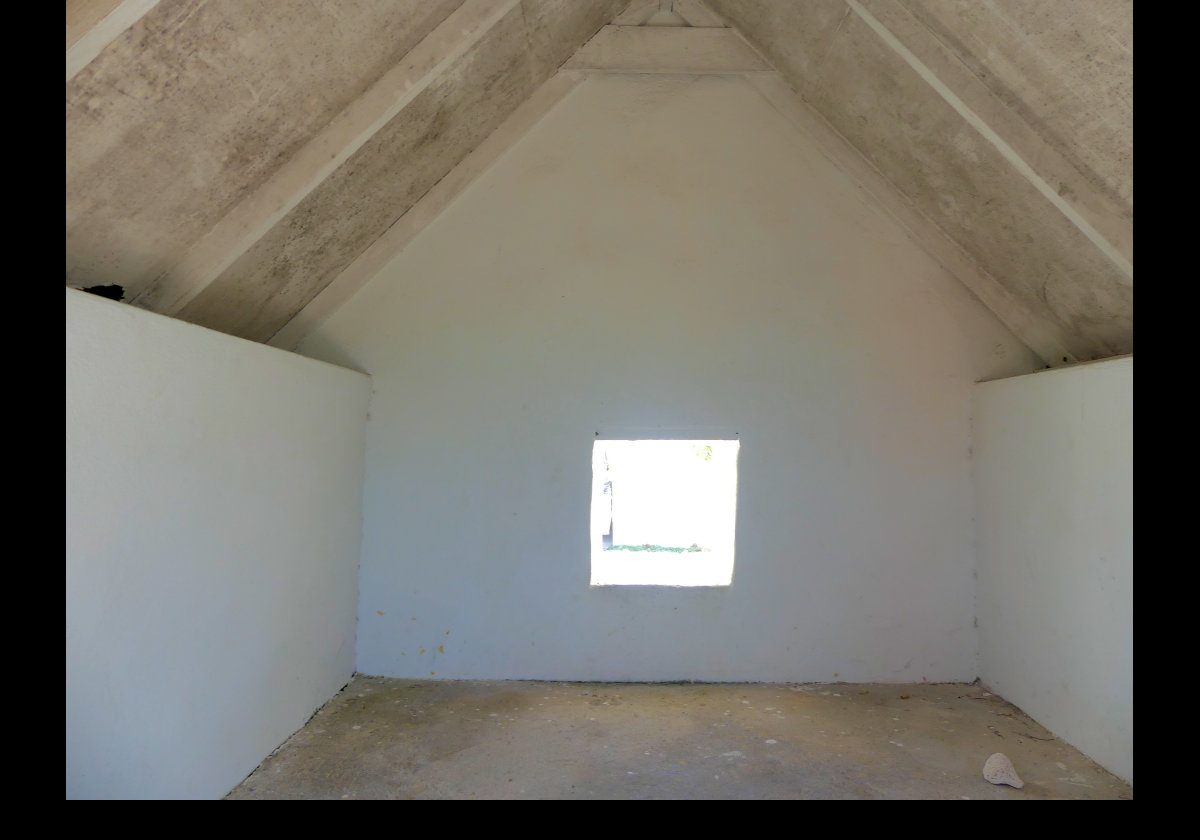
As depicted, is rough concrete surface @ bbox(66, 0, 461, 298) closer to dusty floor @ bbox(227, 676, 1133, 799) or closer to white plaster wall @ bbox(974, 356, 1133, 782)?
dusty floor @ bbox(227, 676, 1133, 799)

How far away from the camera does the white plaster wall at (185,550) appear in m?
2.05

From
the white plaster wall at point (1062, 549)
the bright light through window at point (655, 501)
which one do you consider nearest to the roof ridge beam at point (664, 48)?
the white plaster wall at point (1062, 549)

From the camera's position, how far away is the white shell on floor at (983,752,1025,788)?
10.3ft

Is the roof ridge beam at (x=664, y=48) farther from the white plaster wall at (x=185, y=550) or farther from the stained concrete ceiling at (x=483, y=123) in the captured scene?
the white plaster wall at (x=185, y=550)

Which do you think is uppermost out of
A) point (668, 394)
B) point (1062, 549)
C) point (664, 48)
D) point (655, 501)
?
point (664, 48)

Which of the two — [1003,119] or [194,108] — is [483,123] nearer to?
[194,108]

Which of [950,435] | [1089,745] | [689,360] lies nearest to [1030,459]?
[950,435]

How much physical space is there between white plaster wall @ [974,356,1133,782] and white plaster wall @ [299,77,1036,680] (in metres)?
0.23

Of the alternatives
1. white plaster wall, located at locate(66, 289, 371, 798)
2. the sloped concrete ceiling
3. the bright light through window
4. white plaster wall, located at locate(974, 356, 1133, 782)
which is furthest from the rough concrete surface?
the bright light through window

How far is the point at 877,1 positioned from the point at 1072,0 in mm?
1020

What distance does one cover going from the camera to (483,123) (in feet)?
13.6

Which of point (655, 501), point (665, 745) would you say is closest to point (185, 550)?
point (665, 745)

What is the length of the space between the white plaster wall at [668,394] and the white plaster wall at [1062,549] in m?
0.23

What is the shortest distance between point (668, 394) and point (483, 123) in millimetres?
1954
